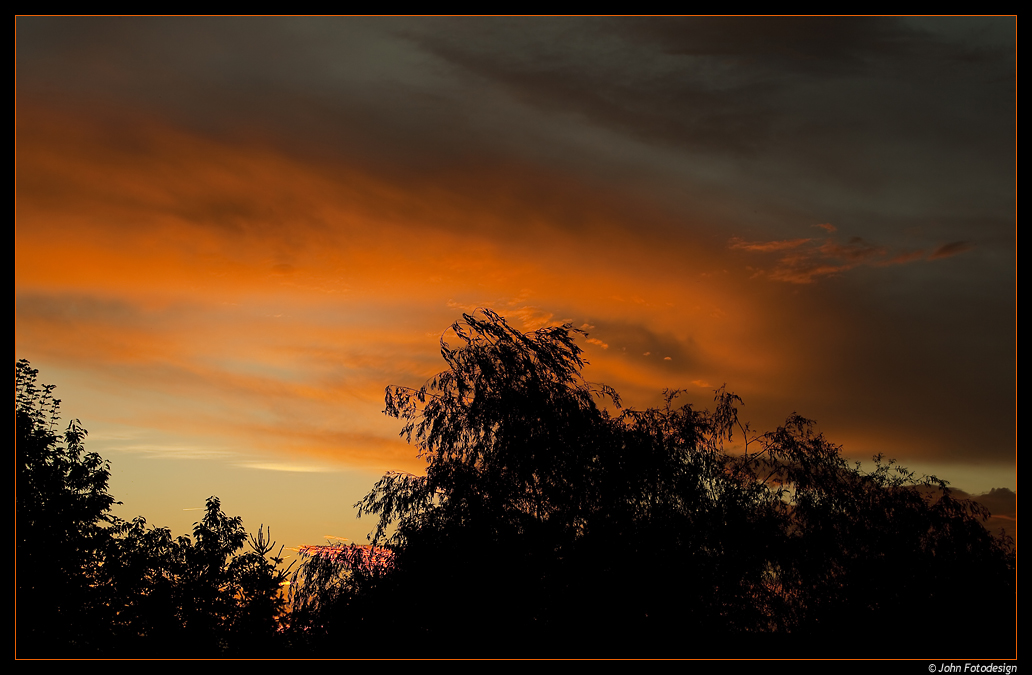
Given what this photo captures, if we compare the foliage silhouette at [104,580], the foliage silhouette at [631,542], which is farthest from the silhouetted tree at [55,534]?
the foliage silhouette at [631,542]

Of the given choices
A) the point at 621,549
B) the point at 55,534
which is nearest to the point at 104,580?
the point at 55,534

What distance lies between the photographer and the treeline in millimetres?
16156

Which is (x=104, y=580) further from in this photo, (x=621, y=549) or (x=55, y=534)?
(x=621, y=549)

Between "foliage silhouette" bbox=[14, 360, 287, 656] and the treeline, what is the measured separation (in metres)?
1.14

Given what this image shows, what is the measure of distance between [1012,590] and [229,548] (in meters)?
22.8

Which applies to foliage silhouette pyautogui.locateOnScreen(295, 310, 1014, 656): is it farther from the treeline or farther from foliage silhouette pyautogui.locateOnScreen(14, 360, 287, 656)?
foliage silhouette pyautogui.locateOnScreen(14, 360, 287, 656)

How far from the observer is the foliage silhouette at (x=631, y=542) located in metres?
16.2

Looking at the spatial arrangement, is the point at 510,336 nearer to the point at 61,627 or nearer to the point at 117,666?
the point at 117,666

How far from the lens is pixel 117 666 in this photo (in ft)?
54.1

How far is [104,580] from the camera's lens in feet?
72.6

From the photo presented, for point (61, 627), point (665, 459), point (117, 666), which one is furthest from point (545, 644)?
point (61, 627)

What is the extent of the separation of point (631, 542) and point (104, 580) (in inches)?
632

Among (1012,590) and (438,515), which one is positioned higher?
(438,515)

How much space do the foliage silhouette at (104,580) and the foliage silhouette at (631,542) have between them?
5742mm
